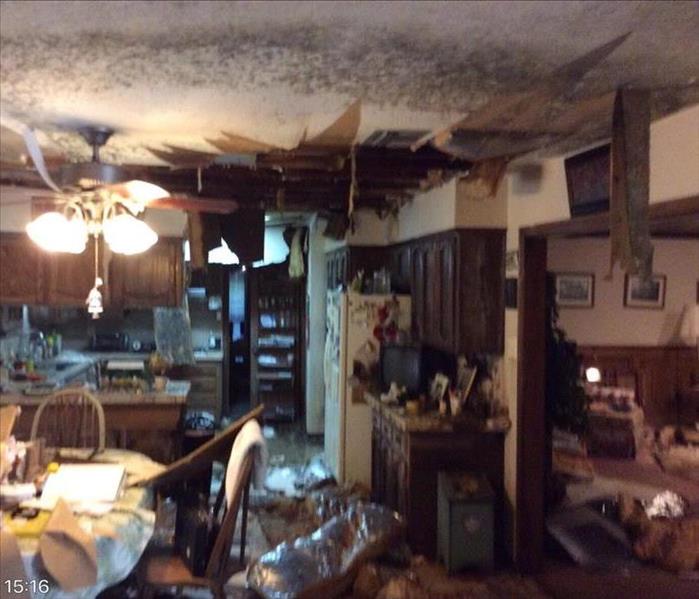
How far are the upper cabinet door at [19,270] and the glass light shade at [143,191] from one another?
9.32 feet

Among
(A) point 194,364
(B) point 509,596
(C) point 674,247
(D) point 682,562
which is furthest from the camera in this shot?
(A) point 194,364

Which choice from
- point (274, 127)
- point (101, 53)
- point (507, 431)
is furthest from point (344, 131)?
point (507, 431)

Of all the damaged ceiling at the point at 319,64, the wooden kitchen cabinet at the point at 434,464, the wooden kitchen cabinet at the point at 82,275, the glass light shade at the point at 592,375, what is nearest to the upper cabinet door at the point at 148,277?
the wooden kitchen cabinet at the point at 82,275

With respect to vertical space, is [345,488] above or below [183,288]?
below

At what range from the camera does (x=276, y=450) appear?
7.28 metres

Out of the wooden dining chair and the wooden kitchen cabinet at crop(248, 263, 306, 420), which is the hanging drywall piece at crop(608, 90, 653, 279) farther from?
the wooden kitchen cabinet at crop(248, 263, 306, 420)

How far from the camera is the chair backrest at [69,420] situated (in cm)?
A: 422

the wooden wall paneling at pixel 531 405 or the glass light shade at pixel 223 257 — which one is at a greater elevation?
the glass light shade at pixel 223 257

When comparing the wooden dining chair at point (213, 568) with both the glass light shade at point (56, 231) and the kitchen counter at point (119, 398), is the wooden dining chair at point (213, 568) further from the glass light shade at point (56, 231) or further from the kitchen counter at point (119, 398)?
the kitchen counter at point (119, 398)

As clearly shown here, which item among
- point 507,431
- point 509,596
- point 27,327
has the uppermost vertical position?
point 27,327

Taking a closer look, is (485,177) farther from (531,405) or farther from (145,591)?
(145,591)

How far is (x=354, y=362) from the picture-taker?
574cm

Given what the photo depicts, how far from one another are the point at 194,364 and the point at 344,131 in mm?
5385

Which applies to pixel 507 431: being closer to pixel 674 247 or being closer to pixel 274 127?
pixel 274 127
